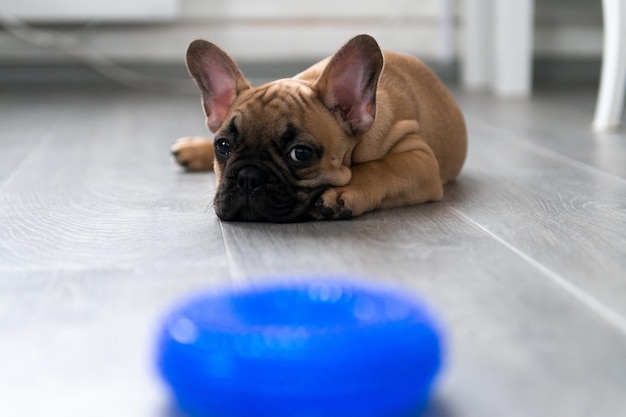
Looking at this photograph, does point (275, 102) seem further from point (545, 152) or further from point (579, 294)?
point (545, 152)

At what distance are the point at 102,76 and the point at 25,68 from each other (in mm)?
374

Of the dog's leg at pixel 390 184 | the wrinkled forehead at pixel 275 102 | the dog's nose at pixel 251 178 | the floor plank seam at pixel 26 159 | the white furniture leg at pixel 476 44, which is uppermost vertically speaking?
the wrinkled forehead at pixel 275 102

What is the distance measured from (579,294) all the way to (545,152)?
1413 mm

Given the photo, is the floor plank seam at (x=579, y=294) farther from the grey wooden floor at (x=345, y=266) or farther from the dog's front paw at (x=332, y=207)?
the dog's front paw at (x=332, y=207)

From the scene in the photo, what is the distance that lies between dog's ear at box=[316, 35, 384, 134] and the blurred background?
2.92m

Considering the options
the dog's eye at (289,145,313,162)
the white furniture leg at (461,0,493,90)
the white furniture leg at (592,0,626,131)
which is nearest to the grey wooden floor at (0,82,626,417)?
the dog's eye at (289,145,313,162)

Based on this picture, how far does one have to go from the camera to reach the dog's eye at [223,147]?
176 centimetres

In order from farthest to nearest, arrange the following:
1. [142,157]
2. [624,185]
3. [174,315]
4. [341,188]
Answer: [142,157] < [624,185] < [341,188] < [174,315]

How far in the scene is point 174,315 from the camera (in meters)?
0.95

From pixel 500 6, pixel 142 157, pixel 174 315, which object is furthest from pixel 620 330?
pixel 500 6

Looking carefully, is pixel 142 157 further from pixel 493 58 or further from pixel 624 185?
pixel 493 58

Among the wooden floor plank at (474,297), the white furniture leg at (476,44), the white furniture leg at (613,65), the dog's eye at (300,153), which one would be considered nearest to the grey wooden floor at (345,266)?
the wooden floor plank at (474,297)

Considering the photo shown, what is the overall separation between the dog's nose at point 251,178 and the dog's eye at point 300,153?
0.24 ft

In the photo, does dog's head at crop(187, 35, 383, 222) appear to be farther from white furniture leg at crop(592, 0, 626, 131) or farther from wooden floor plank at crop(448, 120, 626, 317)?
white furniture leg at crop(592, 0, 626, 131)
